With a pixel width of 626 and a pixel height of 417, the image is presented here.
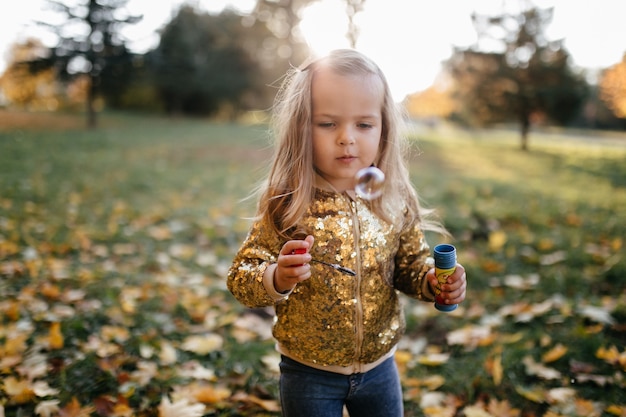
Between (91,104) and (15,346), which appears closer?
(15,346)

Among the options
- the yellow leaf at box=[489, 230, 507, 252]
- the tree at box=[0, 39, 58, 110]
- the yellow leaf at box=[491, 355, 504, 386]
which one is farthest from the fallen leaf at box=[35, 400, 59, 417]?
the tree at box=[0, 39, 58, 110]

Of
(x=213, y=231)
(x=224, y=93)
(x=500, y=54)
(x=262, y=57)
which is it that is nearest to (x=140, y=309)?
(x=213, y=231)

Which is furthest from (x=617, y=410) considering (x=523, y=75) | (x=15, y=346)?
(x=523, y=75)

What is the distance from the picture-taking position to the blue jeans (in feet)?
5.32

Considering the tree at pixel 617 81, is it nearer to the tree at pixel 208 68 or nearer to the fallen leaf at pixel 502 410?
the fallen leaf at pixel 502 410

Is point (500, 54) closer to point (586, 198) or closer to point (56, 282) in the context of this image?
point (586, 198)

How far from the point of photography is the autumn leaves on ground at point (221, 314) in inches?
87.6

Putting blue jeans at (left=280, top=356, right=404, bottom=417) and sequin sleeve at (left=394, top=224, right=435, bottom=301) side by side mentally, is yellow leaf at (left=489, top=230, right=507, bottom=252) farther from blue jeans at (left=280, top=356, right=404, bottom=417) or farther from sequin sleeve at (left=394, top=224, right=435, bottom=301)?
blue jeans at (left=280, top=356, right=404, bottom=417)

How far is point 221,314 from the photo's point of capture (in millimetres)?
3178

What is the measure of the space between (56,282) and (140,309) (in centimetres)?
71

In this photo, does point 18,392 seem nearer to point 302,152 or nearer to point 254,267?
point 254,267

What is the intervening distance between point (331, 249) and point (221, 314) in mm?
1803

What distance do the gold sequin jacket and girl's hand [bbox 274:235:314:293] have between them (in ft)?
0.45

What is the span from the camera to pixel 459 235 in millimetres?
4605
